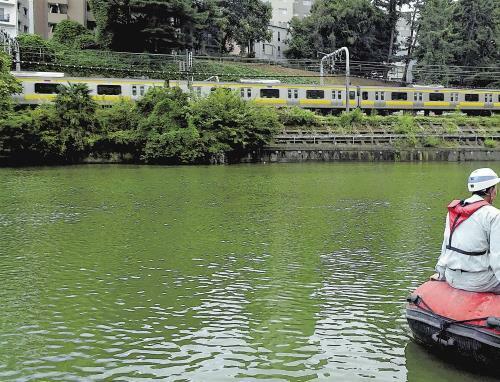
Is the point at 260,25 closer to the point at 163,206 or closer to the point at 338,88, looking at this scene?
the point at 338,88

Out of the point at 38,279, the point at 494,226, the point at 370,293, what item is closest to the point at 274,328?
the point at 370,293

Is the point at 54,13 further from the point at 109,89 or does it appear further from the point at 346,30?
the point at 346,30

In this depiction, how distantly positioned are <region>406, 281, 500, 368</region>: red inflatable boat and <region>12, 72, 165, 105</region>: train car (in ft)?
122

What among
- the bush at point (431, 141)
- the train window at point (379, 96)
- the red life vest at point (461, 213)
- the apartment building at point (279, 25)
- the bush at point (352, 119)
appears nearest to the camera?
the red life vest at point (461, 213)

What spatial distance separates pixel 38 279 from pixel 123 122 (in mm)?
30181

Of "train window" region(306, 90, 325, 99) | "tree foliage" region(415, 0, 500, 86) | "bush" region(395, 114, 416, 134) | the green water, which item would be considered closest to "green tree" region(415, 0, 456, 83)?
"tree foliage" region(415, 0, 500, 86)

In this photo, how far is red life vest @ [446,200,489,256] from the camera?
607 cm

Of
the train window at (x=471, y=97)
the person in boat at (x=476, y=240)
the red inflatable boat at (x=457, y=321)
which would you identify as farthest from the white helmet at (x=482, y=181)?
the train window at (x=471, y=97)

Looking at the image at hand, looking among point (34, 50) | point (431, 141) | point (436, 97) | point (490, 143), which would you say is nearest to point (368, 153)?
point (431, 141)

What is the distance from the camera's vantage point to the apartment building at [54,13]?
7131 cm

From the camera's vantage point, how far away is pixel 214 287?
9.21m

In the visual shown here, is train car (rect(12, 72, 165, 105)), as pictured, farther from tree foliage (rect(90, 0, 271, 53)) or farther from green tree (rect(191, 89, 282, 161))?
tree foliage (rect(90, 0, 271, 53))

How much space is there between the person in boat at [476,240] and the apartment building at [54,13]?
235 ft

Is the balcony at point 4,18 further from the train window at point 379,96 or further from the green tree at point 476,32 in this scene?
the green tree at point 476,32
